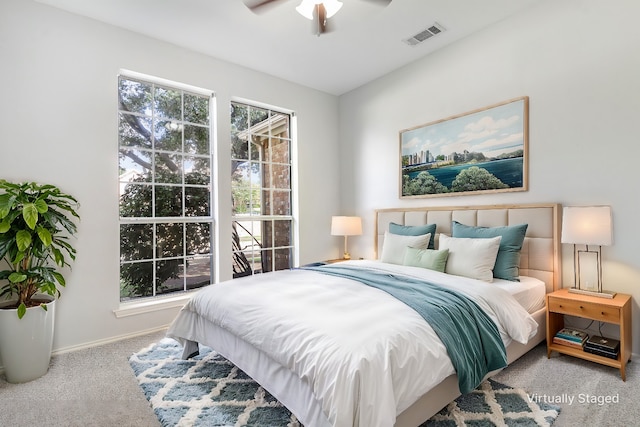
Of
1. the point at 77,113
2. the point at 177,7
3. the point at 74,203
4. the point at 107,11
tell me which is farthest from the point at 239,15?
the point at 74,203

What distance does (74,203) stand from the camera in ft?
9.55

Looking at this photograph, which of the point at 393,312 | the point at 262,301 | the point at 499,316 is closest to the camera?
the point at 393,312

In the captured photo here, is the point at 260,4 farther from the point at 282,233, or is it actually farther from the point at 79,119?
the point at 282,233

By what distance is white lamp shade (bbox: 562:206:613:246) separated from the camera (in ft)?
7.80

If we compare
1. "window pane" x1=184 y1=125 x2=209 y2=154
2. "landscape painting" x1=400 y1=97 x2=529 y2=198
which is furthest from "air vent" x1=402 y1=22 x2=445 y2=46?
"window pane" x1=184 y1=125 x2=209 y2=154

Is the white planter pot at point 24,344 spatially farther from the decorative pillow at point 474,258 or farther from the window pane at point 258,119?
the decorative pillow at point 474,258

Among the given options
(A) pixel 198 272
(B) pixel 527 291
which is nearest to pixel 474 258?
(B) pixel 527 291

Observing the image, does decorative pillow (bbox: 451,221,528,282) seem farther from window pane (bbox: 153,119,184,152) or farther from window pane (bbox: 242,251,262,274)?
window pane (bbox: 153,119,184,152)

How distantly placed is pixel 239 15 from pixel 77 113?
1721 millimetres

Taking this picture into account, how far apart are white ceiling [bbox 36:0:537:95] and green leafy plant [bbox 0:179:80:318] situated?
1.73m

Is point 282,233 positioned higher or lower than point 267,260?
higher

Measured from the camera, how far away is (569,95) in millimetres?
2791

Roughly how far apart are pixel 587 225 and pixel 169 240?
3814 millimetres

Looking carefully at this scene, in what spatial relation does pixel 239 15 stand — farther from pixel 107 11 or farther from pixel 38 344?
pixel 38 344
